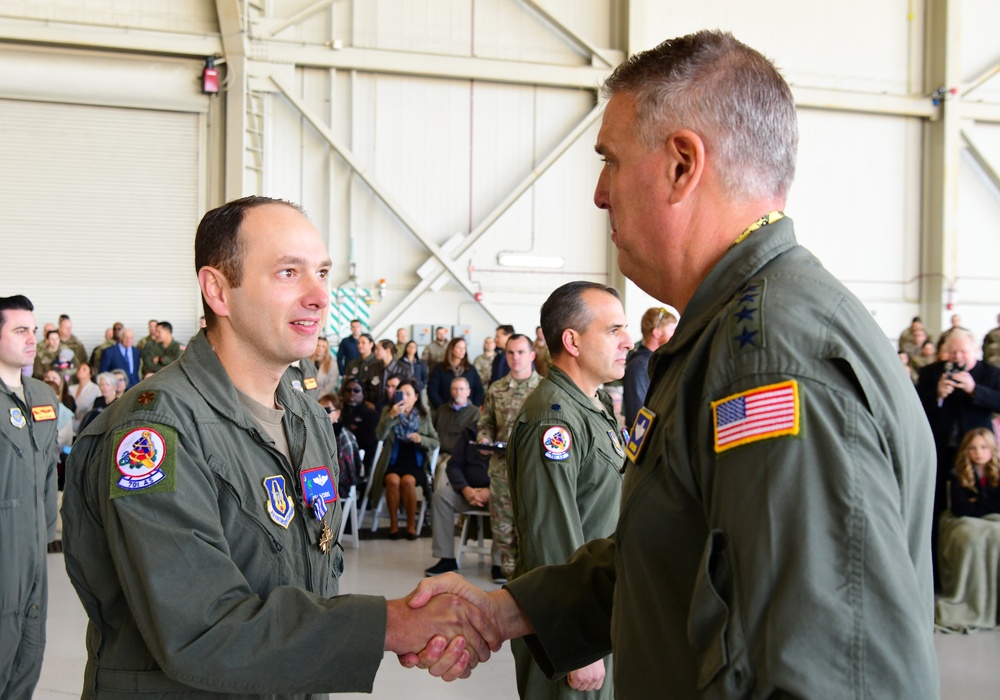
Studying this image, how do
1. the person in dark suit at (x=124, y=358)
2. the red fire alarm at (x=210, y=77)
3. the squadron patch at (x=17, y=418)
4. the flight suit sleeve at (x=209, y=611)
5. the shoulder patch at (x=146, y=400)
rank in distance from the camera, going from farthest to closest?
the red fire alarm at (x=210, y=77) → the person in dark suit at (x=124, y=358) → the squadron patch at (x=17, y=418) → the shoulder patch at (x=146, y=400) → the flight suit sleeve at (x=209, y=611)

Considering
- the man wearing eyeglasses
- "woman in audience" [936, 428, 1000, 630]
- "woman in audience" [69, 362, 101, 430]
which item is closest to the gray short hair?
the man wearing eyeglasses

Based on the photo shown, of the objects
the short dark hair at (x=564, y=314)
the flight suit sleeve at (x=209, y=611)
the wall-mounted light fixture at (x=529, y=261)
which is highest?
the wall-mounted light fixture at (x=529, y=261)

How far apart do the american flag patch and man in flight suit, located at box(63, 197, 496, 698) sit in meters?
0.96

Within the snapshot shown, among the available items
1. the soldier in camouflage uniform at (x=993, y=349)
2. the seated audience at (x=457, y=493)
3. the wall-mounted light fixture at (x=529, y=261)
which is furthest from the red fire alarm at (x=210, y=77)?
the soldier in camouflage uniform at (x=993, y=349)

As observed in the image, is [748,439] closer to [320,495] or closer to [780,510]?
[780,510]

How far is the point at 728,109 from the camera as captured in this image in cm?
134

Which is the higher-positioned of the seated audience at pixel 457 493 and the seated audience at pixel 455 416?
the seated audience at pixel 455 416

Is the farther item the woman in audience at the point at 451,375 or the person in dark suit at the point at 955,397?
the woman in audience at the point at 451,375

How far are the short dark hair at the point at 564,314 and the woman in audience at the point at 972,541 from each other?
13.2 feet

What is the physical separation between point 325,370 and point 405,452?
3.64 metres

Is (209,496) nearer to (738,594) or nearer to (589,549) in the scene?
(589,549)

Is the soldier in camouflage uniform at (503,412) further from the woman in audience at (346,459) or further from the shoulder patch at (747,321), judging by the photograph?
the shoulder patch at (747,321)

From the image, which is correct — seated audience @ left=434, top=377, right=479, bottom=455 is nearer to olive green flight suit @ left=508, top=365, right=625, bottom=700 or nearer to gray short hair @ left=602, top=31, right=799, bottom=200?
olive green flight suit @ left=508, top=365, right=625, bottom=700

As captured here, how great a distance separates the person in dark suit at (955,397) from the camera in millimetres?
6110
